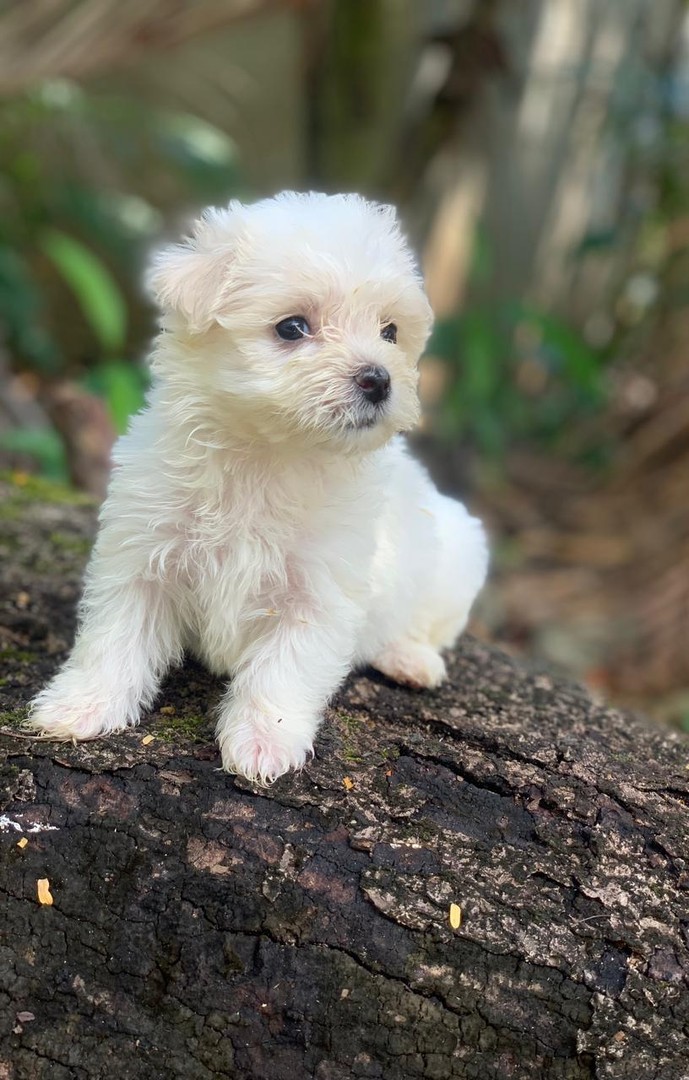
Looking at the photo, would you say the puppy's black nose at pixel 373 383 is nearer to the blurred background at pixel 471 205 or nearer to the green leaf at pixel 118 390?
the green leaf at pixel 118 390

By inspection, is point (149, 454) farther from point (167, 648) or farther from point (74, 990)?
point (74, 990)

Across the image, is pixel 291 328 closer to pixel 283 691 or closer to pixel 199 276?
pixel 199 276

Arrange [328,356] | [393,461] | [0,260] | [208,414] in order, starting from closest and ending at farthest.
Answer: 1. [328,356]
2. [208,414]
3. [393,461]
4. [0,260]

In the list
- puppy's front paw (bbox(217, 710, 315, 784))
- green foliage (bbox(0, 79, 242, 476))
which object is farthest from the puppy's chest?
green foliage (bbox(0, 79, 242, 476))

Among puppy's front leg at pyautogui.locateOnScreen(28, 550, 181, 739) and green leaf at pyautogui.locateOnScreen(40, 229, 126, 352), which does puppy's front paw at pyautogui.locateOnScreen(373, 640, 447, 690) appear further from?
green leaf at pyautogui.locateOnScreen(40, 229, 126, 352)

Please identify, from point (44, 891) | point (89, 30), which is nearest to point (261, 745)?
point (44, 891)

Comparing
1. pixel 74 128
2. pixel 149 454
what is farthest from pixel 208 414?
pixel 74 128
